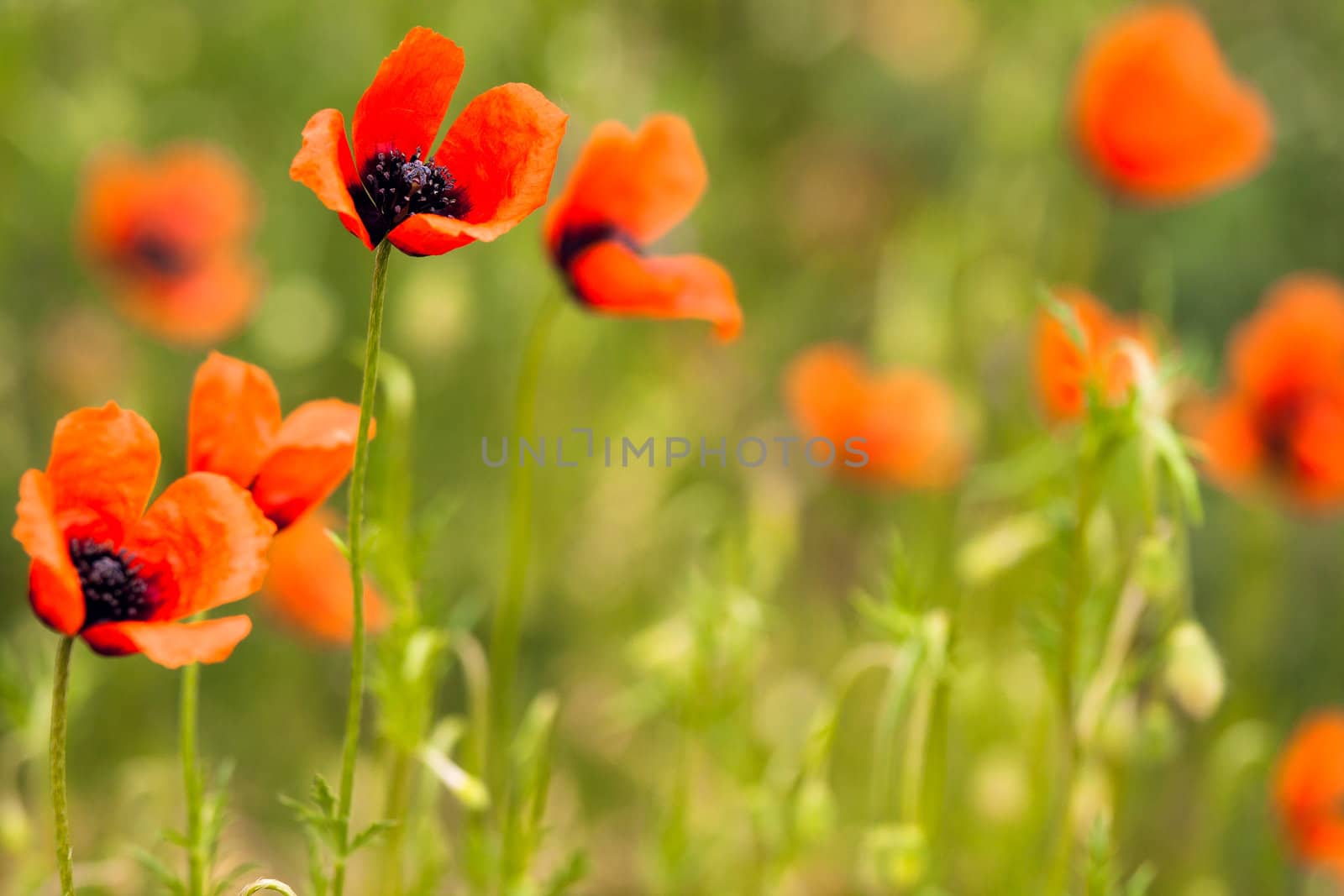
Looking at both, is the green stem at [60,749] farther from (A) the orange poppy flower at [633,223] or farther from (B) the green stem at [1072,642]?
(B) the green stem at [1072,642]

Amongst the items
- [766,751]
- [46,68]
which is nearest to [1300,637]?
[766,751]

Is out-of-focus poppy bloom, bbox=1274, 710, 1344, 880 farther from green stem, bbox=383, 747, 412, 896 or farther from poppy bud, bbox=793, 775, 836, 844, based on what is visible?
green stem, bbox=383, 747, 412, 896

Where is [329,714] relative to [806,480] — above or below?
below

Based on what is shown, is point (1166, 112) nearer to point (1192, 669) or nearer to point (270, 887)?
point (1192, 669)

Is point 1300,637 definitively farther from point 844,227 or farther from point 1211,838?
point 844,227

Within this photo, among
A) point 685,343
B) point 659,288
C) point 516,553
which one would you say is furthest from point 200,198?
point 659,288

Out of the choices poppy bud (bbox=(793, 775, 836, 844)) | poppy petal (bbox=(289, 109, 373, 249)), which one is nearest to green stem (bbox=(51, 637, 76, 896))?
poppy petal (bbox=(289, 109, 373, 249))
